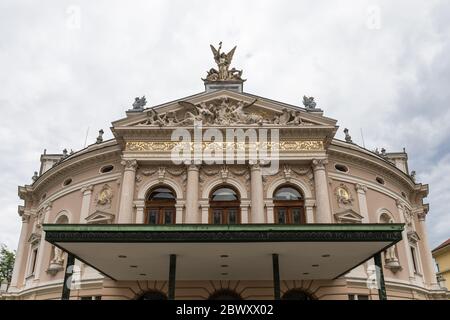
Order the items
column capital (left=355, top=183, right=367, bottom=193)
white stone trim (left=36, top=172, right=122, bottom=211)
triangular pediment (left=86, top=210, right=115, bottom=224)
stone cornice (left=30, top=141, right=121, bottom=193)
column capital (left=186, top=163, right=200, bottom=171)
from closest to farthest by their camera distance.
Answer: column capital (left=186, top=163, right=200, bottom=171)
triangular pediment (left=86, top=210, right=115, bottom=224)
white stone trim (left=36, top=172, right=122, bottom=211)
stone cornice (left=30, top=141, right=121, bottom=193)
column capital (left=355, top=183, right=367, bottom=193)

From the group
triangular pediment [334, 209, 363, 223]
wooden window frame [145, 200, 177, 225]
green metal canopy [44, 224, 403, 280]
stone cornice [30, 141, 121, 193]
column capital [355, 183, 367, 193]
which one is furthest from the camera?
column capital [355, 183, 367, 193]

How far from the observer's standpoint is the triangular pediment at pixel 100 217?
27422 mm

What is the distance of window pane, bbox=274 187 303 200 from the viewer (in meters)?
27.0

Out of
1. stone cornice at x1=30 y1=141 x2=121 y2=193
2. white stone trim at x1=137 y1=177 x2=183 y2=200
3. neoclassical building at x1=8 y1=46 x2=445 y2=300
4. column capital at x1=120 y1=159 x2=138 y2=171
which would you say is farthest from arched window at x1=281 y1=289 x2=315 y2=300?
stone cornice at x1=30 y1=141 x2=121 y2=193

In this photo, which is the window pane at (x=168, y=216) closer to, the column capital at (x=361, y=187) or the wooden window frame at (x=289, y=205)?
the wooden window frame at (x=289, y=205)

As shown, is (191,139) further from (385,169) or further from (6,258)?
(6,258)

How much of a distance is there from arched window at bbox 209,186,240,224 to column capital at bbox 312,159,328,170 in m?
5.20

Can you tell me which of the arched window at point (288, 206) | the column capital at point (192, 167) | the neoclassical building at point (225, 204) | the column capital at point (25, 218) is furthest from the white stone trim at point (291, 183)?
the column capital at point (25, 218)

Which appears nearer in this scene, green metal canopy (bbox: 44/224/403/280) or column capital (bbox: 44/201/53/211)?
green metal canopy (bbox: 44/224/403/280)

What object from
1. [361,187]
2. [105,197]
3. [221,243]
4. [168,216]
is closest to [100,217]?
[105,197]

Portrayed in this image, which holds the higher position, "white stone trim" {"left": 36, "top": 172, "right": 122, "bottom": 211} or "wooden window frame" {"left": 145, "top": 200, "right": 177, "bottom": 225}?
"white stone trim" {"left": 36, "top": 172, "right": 122, "bottom": 211}

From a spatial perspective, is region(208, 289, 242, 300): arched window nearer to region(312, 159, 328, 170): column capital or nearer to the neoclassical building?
Result: the neoclassical building

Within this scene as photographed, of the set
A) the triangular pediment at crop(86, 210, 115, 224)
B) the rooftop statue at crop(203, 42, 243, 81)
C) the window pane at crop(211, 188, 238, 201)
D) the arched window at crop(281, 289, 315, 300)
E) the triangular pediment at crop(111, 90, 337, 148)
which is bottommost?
the arched window at crop(281, 289, 315, 300)

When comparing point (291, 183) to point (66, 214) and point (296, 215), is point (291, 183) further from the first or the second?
point (66, 214)
